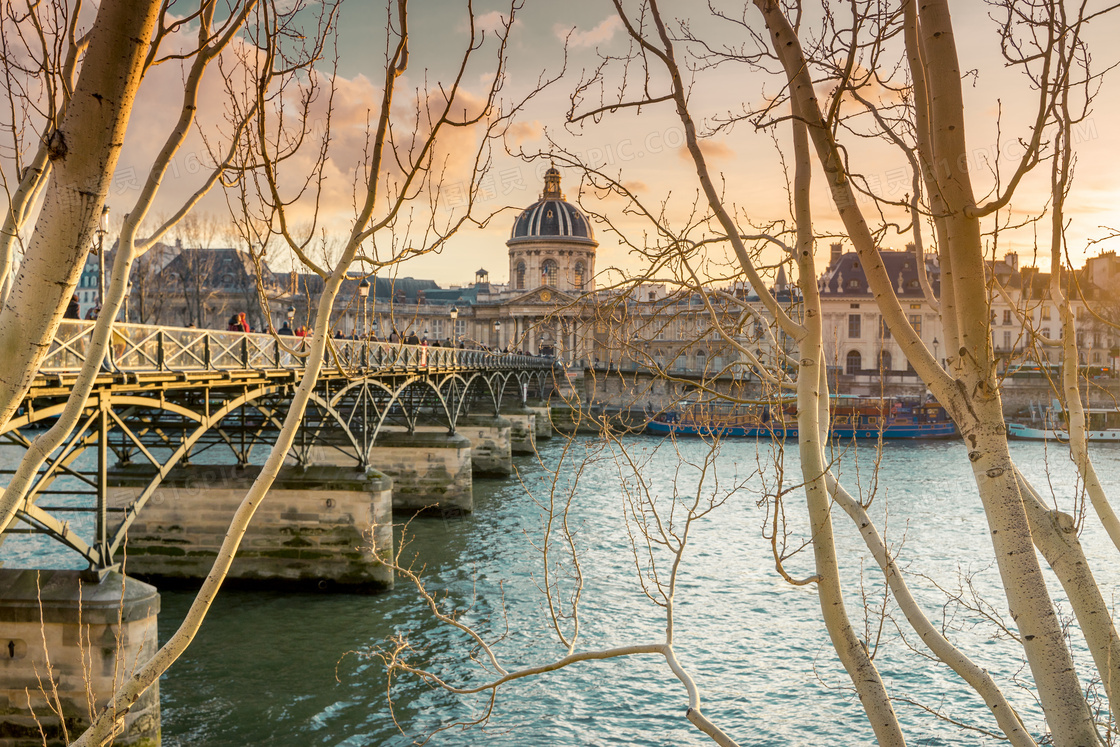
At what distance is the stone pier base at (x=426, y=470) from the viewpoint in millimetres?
28203

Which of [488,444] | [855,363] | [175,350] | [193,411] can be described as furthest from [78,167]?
[855,363]

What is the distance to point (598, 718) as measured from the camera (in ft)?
41.4

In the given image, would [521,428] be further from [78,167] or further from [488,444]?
[78,167]

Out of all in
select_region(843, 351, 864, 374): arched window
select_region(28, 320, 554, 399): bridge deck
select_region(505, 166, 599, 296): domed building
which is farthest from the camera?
select_region(505, 166, 599, 296): domed building

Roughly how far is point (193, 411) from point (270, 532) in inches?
233

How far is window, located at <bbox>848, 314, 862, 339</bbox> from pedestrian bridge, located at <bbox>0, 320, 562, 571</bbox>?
5725cm

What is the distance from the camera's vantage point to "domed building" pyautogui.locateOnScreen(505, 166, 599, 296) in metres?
120

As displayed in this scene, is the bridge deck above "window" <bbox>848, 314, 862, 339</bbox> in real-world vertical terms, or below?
below

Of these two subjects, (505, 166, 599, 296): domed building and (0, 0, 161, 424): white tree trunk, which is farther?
(505, 166, 599, 296): domed building

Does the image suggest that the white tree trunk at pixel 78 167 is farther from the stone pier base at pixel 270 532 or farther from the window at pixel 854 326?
the window at pixel 854 326

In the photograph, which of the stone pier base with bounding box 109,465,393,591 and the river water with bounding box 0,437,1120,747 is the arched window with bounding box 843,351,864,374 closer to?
the river water with bounding box 0,437,1120,747

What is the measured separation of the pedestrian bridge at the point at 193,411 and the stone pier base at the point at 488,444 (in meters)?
0.07

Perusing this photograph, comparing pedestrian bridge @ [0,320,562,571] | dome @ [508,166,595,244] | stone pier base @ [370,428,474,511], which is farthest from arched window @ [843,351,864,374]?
stone pier base @ [370,428,474,511]

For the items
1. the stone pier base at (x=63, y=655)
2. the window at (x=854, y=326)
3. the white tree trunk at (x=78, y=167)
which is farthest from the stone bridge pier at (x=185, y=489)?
the window at (x=854, y=326)
